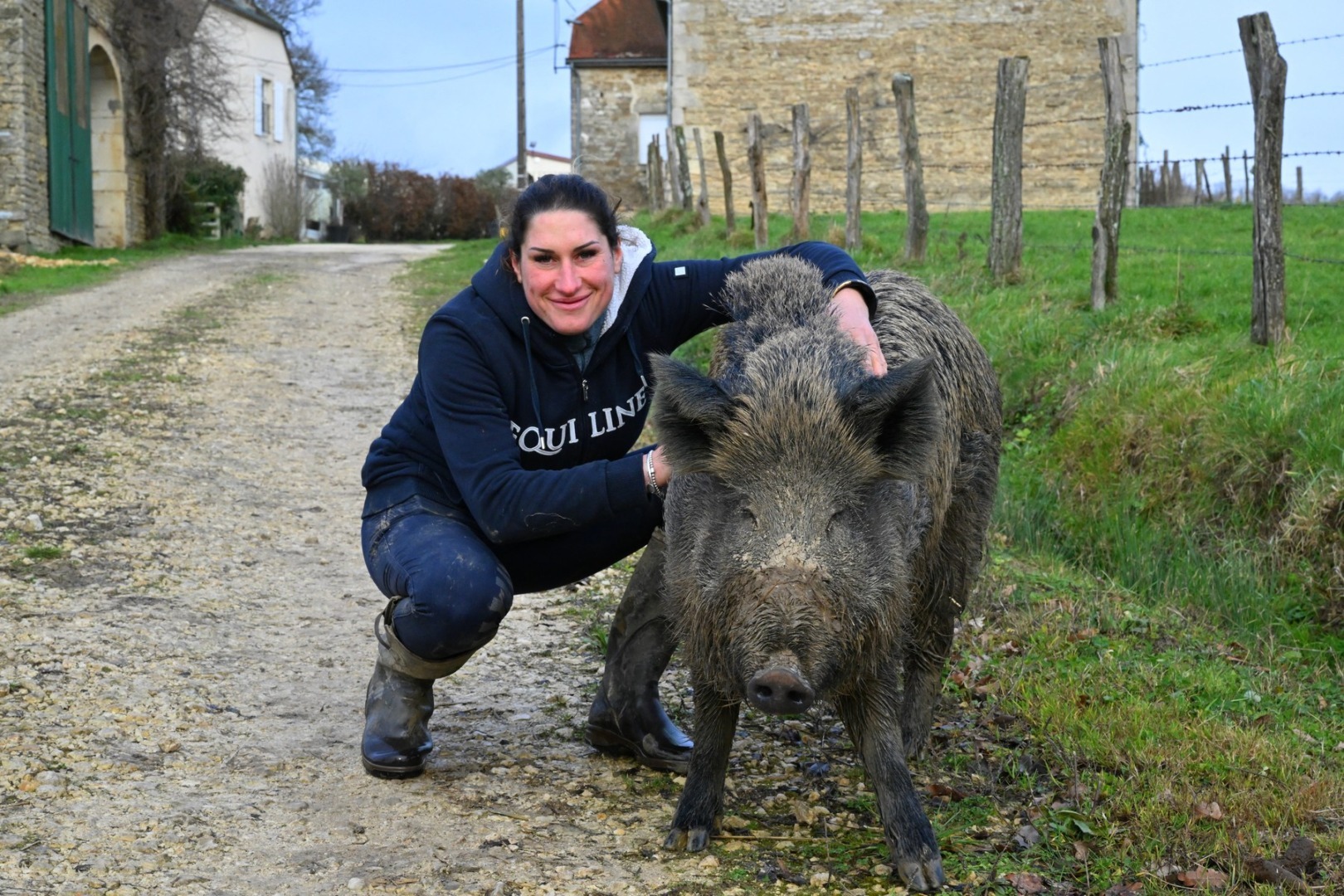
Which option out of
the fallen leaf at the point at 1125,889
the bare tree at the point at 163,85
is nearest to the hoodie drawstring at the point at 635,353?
the fallen leaf at the point at 1125,889

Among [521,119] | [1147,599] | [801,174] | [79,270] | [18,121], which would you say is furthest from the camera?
[521,119]

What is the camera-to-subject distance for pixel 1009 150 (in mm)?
10609

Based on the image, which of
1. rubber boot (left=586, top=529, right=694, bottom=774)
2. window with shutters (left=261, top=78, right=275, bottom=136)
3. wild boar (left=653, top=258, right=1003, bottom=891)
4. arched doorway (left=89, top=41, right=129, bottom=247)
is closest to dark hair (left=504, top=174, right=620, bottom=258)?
wild boar (left=653, top=258, right=1003, bottom=891)

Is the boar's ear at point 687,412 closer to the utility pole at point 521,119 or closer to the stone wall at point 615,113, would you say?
the stone wall at point 615,113

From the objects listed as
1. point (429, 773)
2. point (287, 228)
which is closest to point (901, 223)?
point (429, 773)

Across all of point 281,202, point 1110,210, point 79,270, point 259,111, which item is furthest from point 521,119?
point 1110,210

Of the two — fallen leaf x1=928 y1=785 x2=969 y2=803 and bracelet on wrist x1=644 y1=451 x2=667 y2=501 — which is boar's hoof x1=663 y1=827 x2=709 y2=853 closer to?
fallen leaf x1=928 y1=785 x2=969 y2=803

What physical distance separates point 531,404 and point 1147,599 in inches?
137

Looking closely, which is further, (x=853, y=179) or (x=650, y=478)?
(x=853, y=179)

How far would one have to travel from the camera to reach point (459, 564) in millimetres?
3654

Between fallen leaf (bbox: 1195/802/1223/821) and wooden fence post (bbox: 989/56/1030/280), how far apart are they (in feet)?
23.9

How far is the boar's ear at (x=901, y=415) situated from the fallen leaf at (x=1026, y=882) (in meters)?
1.03

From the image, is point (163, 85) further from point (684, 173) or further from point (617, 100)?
point (617, 100)

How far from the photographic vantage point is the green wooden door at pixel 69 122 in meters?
20.9
